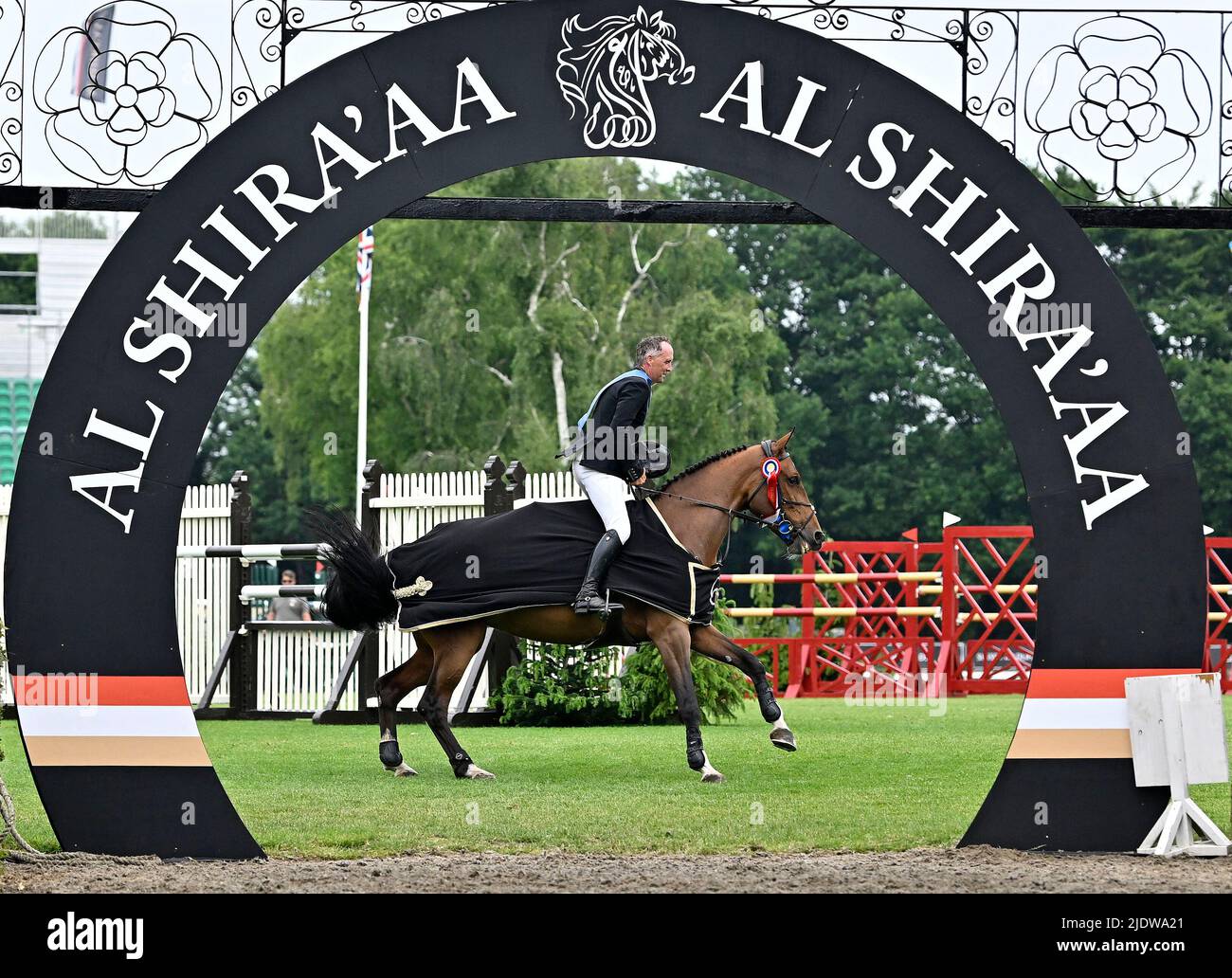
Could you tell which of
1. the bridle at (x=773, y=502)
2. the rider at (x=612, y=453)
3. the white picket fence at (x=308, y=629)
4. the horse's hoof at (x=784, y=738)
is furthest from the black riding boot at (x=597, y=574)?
the white picket fence at (x=308, y=629)

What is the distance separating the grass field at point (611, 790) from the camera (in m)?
8.27

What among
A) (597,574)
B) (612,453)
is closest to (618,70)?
(612,453)

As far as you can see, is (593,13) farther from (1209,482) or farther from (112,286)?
(1209,482)

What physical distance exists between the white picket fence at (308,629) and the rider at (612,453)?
4.75 m

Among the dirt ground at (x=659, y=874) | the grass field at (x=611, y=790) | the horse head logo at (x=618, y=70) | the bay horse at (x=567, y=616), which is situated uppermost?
the horse head logo at (x=618, y=70)

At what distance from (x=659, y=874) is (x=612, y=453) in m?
3.70

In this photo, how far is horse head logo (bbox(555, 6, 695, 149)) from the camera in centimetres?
820

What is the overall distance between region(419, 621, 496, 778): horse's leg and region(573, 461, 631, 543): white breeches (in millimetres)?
1165

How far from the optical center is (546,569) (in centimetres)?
1053

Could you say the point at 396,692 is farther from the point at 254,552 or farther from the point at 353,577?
the point at 254,552

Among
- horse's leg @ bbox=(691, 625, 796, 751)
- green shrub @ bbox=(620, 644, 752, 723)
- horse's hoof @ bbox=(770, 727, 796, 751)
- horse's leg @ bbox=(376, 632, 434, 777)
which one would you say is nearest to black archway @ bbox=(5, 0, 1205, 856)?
horse's hoof @ bbox=(770, 727, 796, 751)

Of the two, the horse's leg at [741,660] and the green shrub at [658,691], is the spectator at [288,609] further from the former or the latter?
the horse's leg at [741,660]

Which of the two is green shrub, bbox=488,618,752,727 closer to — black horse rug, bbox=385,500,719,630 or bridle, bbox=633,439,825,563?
bridle, bbox=633,439,825,563
